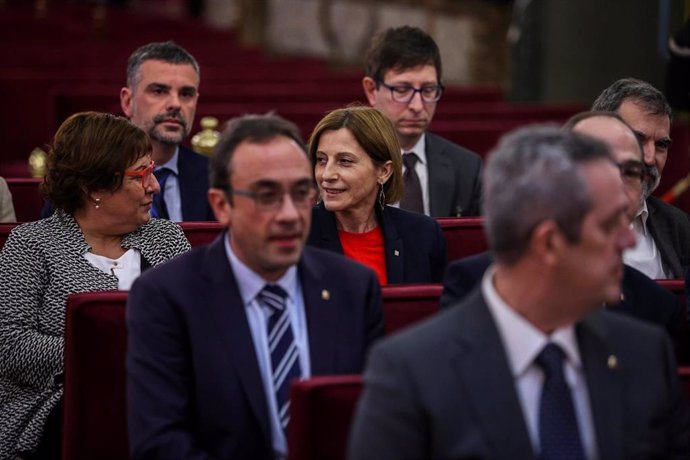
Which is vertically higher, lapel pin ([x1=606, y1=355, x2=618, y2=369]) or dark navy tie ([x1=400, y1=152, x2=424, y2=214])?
lapel pin ([x1=606, y1=355, x2=618, y2=369])

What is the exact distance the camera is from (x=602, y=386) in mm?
2270

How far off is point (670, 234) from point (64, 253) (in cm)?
163

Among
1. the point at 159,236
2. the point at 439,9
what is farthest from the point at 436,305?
the point at 439,9

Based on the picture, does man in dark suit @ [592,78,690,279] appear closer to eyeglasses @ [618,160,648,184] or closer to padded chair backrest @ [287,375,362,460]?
eyeglasses @ [618,160,648,184]

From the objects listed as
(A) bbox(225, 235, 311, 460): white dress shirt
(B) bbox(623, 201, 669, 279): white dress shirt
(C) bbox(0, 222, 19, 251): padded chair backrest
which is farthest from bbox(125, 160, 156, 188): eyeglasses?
(B) bbox(623, 201, 669, 279): white dress shirt

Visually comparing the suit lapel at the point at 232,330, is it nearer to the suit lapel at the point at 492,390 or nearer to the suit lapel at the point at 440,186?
the suit lapel at the point at 492,390

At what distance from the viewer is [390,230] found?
13.1 feet

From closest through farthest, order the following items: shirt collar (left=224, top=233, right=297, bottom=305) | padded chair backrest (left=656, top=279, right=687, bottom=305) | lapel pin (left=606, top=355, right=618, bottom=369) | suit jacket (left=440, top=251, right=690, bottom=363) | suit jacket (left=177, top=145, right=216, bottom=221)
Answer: lapel pin (left=606, top=355, right=618, bottom=369), shirt collar (left=224, top=233, right=297, bottom=305), suit jacket (left=440, top=251, right=690, bottom=363), padded chair backrest (left=656, top=279, right=687, bottom=305), suit jacket (left=177, top=145, right=216, bottom=221)

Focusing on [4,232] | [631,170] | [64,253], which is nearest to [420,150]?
[4,232]

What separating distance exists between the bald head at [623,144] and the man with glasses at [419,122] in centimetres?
190

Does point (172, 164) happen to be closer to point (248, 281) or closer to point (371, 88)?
point (371, 88)

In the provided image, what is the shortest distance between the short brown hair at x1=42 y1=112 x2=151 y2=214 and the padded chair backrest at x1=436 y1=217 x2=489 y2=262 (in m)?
1.02

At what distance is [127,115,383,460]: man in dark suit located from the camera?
105 inches

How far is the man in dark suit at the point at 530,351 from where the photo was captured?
2.16 metres
